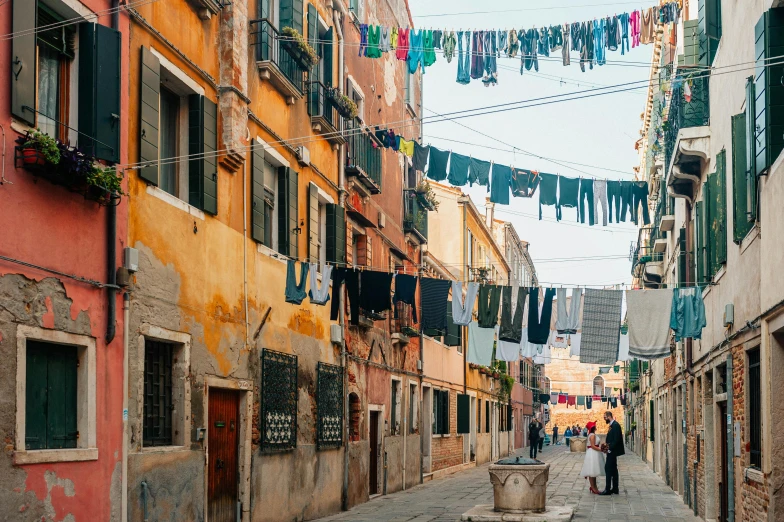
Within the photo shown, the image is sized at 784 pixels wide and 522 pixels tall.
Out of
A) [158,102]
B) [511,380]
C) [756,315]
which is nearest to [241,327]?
[158,102]

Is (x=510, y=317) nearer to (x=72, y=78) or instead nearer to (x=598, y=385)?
(x=72, y=78)

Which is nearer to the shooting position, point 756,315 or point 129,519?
point 129,519

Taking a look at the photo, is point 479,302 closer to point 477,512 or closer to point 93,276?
point 477,512

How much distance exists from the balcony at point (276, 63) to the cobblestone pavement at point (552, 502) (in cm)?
681

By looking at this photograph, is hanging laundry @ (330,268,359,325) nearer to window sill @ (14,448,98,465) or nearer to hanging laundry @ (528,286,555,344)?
hanging laundry @ (528,286,555,344)

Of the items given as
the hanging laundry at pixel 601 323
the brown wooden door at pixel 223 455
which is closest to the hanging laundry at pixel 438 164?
the hanging laundry at pixel 601 323

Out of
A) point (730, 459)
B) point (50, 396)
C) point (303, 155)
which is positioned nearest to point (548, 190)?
point (303, 155)

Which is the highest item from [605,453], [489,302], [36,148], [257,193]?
[257,193]

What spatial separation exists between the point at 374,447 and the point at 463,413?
11.2 metres

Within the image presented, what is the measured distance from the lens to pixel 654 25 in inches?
619

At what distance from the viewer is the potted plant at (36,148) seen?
8.03 m

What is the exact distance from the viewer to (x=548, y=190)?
64.7 feet

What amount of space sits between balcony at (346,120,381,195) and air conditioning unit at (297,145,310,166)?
221cm

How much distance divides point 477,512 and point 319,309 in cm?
421
